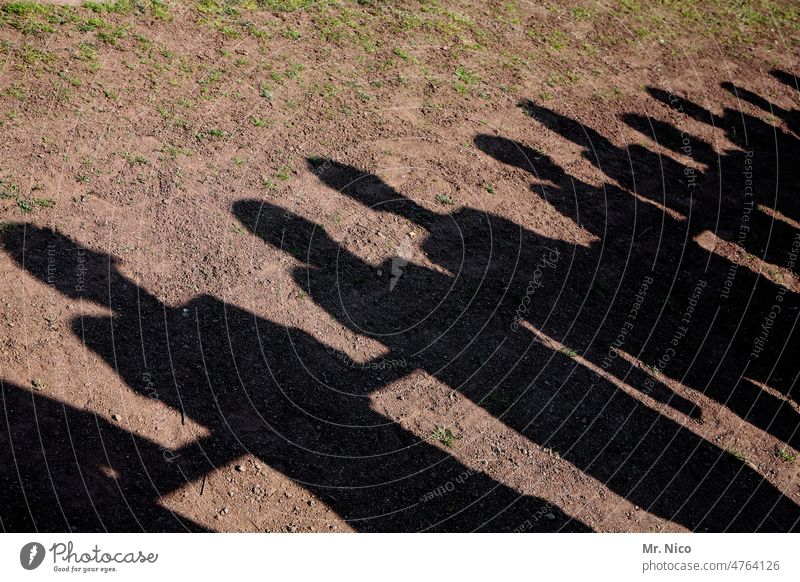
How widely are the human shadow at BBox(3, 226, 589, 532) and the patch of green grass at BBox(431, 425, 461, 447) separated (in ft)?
0.35

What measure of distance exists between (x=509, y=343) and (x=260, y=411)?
306 centimetres

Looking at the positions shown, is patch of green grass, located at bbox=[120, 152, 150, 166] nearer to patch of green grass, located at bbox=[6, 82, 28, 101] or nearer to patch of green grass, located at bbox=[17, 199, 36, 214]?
patch of green grass, located at bbox=[17, 199, 36, 214]

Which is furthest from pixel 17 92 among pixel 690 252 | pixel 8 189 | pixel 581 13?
pixel 581 13

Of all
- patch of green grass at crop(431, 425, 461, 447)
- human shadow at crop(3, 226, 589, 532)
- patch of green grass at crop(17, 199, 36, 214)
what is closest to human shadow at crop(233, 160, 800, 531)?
patch of green grass at crop(431, 425, 461, 447)

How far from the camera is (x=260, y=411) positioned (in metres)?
7.91

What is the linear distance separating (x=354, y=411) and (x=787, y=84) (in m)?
12.0

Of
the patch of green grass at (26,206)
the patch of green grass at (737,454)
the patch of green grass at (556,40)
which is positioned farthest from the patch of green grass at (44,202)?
the patch of green grass at (556,40)

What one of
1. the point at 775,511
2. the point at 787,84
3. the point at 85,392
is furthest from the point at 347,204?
the point at 787,84

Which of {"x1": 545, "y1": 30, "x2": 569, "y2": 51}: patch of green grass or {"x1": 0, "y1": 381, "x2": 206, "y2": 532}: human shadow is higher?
{"x1": 545, "y1": 30, "x2": 569, "y2": 51}: patch of green grass

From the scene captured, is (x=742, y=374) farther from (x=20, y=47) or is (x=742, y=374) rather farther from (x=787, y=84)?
(x=20, y=47)

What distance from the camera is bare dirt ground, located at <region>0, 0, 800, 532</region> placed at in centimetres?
751
